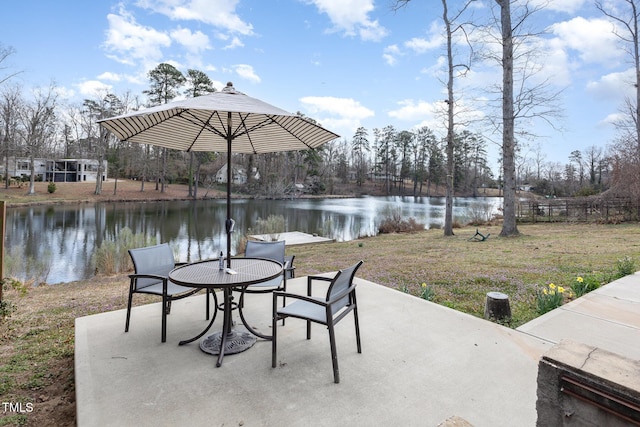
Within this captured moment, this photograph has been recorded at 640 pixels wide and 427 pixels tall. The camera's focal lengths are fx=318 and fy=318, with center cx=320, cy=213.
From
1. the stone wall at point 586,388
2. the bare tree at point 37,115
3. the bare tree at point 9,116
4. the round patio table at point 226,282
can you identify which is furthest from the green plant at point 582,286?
the bare tree at point 37,115

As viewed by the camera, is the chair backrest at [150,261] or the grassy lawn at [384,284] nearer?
the grassy lawn at [384,284]

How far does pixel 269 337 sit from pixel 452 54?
37.7ft

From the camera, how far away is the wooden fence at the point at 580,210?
12.7m

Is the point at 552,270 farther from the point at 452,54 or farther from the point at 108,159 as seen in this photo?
the point at 108,159

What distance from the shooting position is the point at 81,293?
4777 mm

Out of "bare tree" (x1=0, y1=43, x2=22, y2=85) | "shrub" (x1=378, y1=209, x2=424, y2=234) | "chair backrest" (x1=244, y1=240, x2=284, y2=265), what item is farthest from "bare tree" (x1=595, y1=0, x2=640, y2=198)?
"bare tree" (x1=0, y1=43, x2=22, y2=85)

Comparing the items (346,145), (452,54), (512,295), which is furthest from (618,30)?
(346,145)

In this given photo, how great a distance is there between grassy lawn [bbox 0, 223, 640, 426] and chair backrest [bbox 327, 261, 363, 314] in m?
1.60

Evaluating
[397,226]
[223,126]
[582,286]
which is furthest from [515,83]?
[223,126]

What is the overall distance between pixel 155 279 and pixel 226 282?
0.82m

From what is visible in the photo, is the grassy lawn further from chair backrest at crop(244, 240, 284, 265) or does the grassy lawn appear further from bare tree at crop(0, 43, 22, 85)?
bare tree at crop(0, 43, 22, 85)

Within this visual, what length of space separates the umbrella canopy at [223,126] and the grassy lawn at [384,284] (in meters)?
1.46

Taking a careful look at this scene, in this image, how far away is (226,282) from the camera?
2.26 m

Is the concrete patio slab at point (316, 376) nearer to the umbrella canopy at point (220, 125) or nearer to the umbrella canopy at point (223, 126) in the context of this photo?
the umbrella canopy at point (223, 126)
